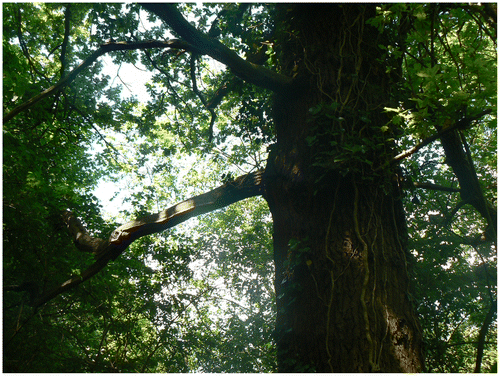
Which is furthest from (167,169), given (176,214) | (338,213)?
(338,213)

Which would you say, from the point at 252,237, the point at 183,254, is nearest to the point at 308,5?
the point at 183,254

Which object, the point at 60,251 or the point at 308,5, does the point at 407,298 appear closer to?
the point at 308,5

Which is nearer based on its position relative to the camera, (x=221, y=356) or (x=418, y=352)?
(x=418, y=352)

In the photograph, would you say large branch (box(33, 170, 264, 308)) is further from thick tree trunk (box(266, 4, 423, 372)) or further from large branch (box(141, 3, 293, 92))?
large branch (box(141, 3, 293, 92))

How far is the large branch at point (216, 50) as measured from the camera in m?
3.15

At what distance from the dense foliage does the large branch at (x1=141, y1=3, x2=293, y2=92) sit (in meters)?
1.10

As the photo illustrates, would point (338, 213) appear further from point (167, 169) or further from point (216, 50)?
point (167, 169)

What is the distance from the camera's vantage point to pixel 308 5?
4.04 meters

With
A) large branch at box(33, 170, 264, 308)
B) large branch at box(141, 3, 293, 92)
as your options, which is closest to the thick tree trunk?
large branch at box(141, 3, 293, 92)

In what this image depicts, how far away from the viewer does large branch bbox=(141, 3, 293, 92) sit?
3154 mm

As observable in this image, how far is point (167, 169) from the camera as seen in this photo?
864 cm

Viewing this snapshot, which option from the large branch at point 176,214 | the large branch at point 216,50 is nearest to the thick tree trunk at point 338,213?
the large branch at point 216,50

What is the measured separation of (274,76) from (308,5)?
1147 mm

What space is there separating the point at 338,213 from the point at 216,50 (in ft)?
6.18
